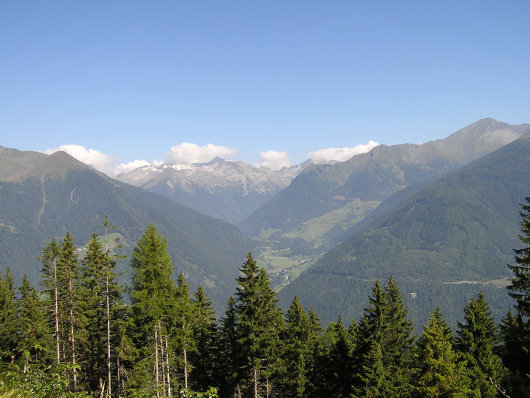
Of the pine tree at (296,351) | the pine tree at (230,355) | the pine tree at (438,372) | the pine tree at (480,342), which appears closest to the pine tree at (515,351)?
the pine tree at (480,342)

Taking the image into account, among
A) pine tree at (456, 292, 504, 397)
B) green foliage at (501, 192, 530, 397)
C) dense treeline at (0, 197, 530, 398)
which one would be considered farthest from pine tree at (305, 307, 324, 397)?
green foliage at (501, 192, 530, 397)

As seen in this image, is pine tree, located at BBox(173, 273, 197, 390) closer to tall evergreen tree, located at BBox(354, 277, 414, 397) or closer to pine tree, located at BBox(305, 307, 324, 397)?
pine tree, located at BBox(305, 307, 324, 397)

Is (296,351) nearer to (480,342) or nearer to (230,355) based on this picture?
(230,355)

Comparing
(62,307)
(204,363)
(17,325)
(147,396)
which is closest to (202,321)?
(204,363)

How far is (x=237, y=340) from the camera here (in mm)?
35375

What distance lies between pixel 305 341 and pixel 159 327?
63.9ft

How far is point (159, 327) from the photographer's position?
30.8 metres

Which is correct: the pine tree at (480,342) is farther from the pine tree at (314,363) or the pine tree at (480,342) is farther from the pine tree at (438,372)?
the pine tree at (314,363)

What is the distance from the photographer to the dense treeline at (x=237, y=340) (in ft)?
99.5

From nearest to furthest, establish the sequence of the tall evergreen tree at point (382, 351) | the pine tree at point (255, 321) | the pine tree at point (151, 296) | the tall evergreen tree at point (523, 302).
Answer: the tall evergreen tree at point (523, 302), the pine tree at point (151, 296), the tall evergreen tree at point (382, 351), the pine tree at point (255, 321)

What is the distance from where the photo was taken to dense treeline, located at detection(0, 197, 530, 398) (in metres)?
30.3

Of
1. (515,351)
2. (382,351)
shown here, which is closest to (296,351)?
(382,351)

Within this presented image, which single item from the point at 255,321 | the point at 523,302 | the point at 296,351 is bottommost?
the point at 296,351

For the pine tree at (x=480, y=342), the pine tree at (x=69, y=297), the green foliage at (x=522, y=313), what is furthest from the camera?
the pine tree at (x=480, y=342)
